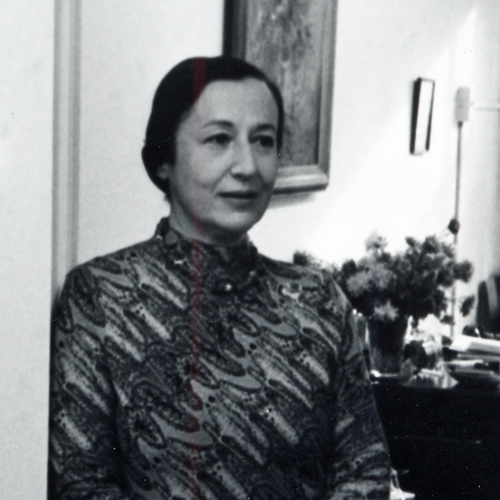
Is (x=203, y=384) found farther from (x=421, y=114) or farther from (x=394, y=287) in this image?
(x=421, y=114)

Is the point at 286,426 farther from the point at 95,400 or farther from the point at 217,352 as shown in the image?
the point at 95,400

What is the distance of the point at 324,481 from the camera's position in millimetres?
1202

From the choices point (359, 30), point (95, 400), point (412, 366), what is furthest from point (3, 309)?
point (359, 30)

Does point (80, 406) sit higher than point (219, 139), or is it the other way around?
point (219, 139)

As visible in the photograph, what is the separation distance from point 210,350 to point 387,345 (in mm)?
1108

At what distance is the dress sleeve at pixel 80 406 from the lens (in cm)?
102

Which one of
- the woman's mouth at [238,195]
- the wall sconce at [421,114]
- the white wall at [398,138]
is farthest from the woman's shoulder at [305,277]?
the wall sconce at [421,114]

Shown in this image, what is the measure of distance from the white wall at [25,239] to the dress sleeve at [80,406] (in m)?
0.03

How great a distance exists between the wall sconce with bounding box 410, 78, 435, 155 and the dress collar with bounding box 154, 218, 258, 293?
1.91 meters

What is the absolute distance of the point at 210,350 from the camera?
1.11 m

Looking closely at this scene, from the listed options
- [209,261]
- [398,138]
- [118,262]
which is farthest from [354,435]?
[398,138]

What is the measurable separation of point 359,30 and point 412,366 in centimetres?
107

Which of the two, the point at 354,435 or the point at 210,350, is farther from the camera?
the point at 354,435

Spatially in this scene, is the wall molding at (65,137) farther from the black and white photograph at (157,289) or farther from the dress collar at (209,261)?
the dress collar at (209,261)
